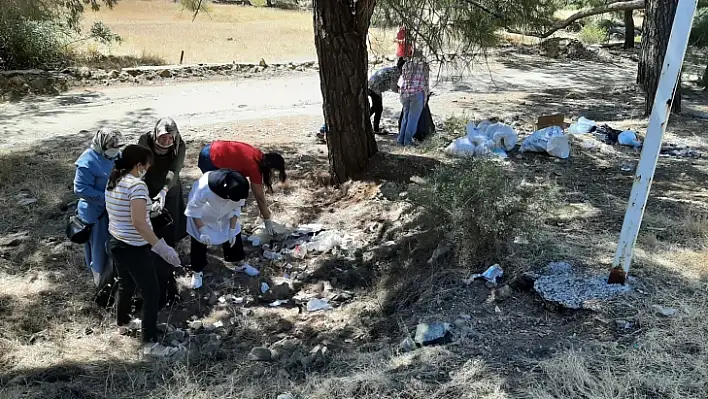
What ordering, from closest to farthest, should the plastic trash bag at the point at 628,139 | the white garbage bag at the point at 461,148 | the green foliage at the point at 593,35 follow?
the white garbage bag at the point at 461,148 < the plastic trash bag at the point at 628,139 < the green foliage at the point at 593,35

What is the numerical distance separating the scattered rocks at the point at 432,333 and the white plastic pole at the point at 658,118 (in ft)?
3.67

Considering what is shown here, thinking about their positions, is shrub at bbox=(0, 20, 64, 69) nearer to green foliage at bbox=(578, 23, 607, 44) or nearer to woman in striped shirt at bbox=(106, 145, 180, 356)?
woman in striped shirt at bbox=(106, 145, 180, 356)

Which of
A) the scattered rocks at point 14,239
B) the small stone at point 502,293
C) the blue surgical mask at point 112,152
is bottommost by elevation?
the scattered rocks at point 14,239

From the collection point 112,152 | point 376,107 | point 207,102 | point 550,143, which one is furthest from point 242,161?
point 207,102

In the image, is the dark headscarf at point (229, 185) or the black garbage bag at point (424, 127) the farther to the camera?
the black garbage bag at point (424, 127)

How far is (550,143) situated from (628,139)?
4.36 ft

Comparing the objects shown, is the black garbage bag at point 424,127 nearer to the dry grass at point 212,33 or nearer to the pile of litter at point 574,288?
the dry grass at point 212,33

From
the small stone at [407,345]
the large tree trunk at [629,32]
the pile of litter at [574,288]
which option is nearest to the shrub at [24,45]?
the small stone at [407,345]

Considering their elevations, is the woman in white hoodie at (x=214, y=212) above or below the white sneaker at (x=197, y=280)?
above

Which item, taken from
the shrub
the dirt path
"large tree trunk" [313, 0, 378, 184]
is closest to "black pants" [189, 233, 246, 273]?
"large tree trunk" [313, 0, 378, 184]

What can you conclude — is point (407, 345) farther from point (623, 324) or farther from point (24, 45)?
point (24, 45)

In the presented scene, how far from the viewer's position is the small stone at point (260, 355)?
12.0 ft

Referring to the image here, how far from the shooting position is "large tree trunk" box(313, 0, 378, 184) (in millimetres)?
5895

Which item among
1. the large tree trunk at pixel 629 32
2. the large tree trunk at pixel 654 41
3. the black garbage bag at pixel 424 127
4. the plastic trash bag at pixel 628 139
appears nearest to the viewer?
the plastic trash bag at pixel 628 139
